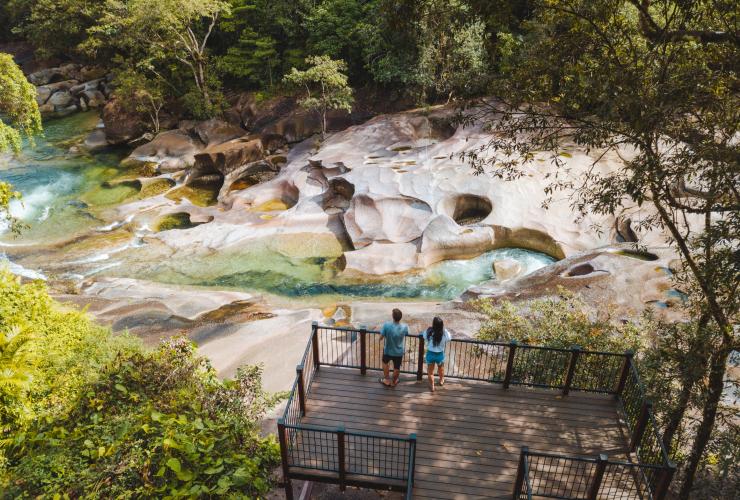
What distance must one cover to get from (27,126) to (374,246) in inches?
667

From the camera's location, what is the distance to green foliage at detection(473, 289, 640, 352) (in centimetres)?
1115

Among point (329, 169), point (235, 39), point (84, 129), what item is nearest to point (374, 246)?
point (329, 169)

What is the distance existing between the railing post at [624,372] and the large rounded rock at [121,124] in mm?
37669

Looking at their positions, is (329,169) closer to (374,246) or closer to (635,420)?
(374,246)

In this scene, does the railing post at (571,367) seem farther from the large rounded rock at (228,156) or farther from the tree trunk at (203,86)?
the tree trunk at (203,86)

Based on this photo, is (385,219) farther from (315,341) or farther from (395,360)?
(395,360)

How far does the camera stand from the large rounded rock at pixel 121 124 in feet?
122

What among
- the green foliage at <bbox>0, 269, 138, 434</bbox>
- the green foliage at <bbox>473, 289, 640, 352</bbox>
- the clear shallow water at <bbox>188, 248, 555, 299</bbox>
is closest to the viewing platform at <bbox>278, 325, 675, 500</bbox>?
Answer: the green foliage at <bbox>473, 289, 640, 352</bbox>

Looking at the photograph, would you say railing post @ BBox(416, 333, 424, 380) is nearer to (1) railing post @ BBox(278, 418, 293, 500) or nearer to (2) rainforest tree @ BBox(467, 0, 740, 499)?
(1) railing post @ BBox(278, 418, 293, 500)

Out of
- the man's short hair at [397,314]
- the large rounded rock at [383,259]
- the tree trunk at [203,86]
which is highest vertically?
the tree trunk at [203,86]

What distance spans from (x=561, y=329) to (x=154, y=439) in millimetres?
9410

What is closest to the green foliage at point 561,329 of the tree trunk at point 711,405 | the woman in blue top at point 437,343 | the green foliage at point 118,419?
the tree trunk at point 711,405

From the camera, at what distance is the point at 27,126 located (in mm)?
22156

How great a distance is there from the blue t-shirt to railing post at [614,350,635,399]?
4378 millimetres
